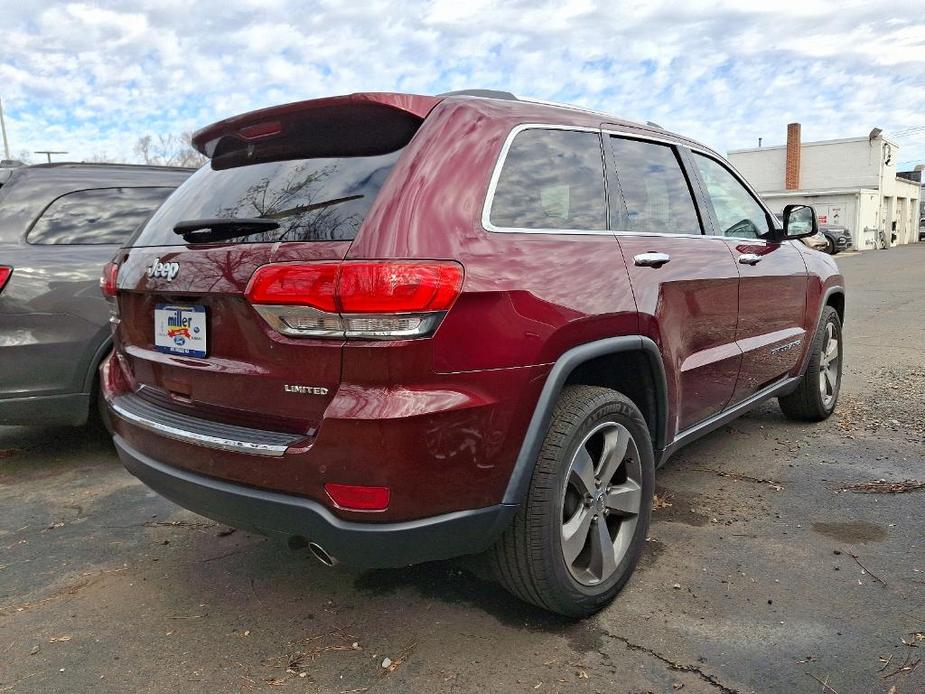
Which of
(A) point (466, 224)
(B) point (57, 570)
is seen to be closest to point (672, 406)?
(A) point (466, 224)

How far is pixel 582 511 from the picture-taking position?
8.57ft

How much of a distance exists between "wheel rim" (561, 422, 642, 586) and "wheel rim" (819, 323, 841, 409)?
9.21 feet

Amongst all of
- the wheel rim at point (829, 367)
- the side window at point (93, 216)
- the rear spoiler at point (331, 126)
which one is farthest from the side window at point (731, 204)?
the side window at point (93, 216)

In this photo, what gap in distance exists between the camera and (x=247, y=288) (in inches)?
86.1

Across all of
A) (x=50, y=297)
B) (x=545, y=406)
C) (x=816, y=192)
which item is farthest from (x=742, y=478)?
(x=816, y=192)

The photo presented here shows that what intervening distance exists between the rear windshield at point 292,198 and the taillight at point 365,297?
5.7 inches

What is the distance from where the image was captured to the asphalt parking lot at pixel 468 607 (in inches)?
92.7

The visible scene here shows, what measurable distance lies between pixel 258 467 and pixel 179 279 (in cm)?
72

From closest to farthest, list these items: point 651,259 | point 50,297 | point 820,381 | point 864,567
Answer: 1. point 651,259
2. point 864,567
3. point 50,297
4. point 820,381

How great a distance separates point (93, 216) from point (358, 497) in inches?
133

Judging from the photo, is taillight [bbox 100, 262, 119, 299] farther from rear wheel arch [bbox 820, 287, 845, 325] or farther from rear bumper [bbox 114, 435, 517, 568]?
rear wheel arch [bbox 820, 287, 845, 325]

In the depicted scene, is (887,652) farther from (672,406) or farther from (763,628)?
(672,406)

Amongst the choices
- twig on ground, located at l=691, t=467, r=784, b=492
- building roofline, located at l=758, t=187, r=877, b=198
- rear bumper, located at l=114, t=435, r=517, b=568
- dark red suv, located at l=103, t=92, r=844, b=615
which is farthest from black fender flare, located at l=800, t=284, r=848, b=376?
building roofline, located at l=758, t=187, r=877, b=198

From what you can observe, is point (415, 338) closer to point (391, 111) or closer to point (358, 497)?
point (358, 497)
